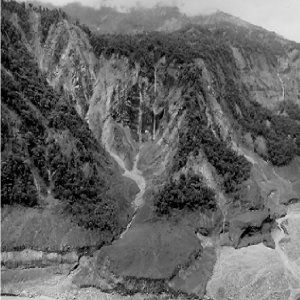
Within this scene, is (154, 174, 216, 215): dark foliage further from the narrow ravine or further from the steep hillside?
the steep hillside

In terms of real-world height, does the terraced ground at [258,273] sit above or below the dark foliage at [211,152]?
below

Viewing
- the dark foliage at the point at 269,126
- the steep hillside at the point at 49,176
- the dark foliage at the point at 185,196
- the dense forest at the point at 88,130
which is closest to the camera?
the steep hillside at the point at 49,176

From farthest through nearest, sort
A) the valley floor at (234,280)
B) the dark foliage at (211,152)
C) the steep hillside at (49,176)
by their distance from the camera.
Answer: the dark foliage at (211,152), the steep hillside at (49,176), the valley floor at (234,280)

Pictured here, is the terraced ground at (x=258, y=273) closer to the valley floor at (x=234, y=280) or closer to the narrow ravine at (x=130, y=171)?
the valley floor at (x=234, y=280)

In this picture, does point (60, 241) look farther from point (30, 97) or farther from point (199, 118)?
point (199, 118)

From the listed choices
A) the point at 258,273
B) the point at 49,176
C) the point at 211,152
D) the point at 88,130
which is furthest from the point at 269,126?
the point at 49,176

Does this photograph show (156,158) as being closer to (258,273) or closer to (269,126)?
(258,273)

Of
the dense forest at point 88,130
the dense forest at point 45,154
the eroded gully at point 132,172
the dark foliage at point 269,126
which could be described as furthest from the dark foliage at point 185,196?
the dark foliage at point 269,126
